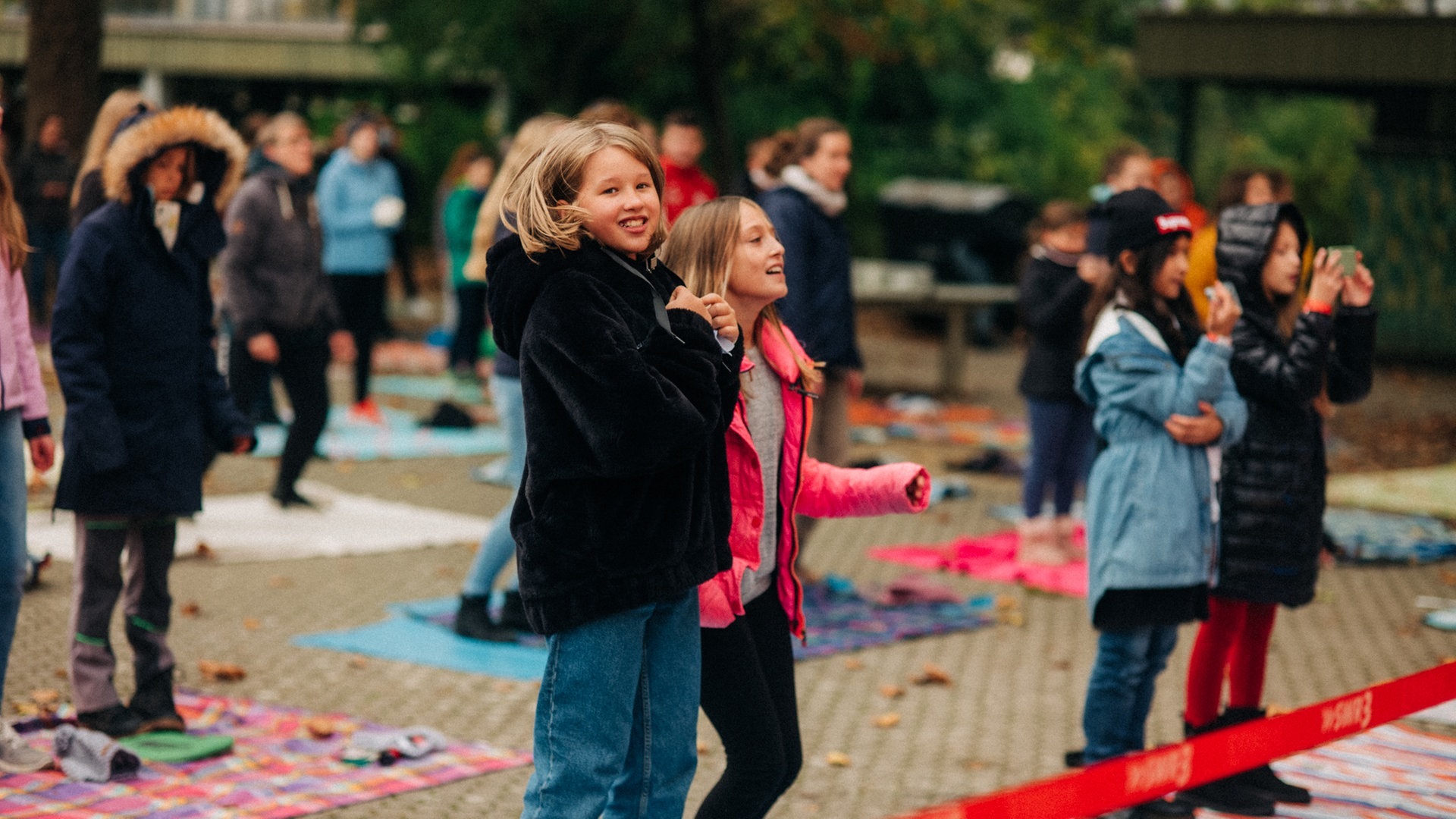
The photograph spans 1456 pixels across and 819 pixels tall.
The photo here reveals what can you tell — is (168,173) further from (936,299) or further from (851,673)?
(936,299)

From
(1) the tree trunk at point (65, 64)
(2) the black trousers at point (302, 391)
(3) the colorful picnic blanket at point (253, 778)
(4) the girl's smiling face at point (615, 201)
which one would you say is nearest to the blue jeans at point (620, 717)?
(4) the girl's smiling face at point (615, 201)

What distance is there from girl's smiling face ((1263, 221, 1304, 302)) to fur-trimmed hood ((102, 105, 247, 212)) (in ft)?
11.3

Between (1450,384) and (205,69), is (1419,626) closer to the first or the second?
(1450,384)

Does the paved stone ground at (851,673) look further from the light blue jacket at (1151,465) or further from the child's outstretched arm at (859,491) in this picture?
the child's outstretched arm at (859,491)

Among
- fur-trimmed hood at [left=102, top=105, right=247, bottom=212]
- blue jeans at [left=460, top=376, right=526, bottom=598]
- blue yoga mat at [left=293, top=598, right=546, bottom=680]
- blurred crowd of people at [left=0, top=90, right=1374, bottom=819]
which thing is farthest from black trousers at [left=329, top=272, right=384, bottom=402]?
fur-trimmed hood at [left=102, top=105, right=247, bottom=212]

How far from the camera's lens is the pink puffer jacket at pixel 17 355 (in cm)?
494

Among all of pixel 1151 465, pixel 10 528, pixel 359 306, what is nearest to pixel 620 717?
pixel 1151 465

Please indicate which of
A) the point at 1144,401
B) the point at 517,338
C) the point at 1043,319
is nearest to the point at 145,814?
the point at 517,338

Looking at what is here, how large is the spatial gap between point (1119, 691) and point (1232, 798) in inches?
23.0

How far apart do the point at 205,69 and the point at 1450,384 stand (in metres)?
25.4

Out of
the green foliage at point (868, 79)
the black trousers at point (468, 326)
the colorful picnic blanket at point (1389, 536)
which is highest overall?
the green foliage at point (868, 79)

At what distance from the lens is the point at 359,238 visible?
518 inches

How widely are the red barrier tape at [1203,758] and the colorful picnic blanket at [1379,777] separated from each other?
0.78 m

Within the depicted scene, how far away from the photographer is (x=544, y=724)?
3.61 m
